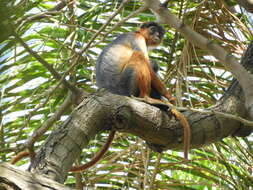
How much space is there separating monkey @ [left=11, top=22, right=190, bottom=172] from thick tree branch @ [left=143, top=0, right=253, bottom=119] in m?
1.02

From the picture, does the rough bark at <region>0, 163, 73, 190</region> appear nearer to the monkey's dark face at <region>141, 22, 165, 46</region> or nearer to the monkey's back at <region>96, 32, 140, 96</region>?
the monkey's back at <region>96, 32, 140, 96</region>

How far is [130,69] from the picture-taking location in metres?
4.37

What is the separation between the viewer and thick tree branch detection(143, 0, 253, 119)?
291 centimetres

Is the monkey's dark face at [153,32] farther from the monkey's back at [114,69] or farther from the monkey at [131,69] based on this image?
the monkey's back at [114,69]

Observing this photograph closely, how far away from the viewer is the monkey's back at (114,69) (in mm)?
4449

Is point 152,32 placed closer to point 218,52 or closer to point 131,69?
point 131,69

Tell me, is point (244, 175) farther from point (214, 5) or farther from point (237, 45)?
point (214, 5)

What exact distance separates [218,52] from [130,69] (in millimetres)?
1539

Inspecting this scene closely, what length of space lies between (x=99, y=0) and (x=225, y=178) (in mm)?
2410

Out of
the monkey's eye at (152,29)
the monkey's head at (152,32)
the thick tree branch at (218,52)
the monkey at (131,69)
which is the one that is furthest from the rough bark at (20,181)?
the monkey's eye at (152,29)

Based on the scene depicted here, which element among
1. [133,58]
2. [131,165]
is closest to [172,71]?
[133,58]

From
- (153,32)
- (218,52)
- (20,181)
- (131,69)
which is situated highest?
(153,32)

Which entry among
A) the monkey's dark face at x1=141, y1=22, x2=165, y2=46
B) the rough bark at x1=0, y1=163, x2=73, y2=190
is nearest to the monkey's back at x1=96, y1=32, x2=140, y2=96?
the monkey's dark face at x1=141, y1=22, x2=165, y2=46

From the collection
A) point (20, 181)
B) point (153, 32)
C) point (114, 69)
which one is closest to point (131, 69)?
point (114, 69)
